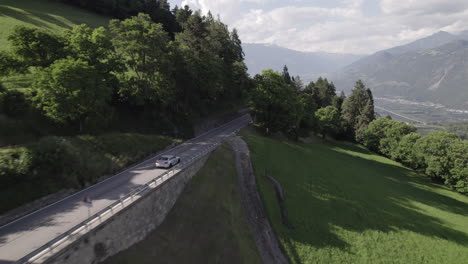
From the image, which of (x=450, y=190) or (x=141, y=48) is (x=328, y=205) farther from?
(x=450, y=190)

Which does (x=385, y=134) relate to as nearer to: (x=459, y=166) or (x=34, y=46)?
(x=459, y=166)

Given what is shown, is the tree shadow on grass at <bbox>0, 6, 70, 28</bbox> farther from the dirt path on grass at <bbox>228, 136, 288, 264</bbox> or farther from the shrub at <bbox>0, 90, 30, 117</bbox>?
the dirt path on grass at <bbox>228, 136, 288, 264</bbox>

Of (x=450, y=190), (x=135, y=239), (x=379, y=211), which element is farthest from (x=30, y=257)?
(x=450, y=190)

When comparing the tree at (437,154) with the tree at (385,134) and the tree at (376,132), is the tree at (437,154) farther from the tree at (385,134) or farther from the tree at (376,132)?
the tree at (376,132)

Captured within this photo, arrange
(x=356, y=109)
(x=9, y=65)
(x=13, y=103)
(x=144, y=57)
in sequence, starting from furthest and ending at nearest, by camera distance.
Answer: (x=356, y=109) < (x=144, y=57) < (x=9, y=65) < (x=13, y=103)

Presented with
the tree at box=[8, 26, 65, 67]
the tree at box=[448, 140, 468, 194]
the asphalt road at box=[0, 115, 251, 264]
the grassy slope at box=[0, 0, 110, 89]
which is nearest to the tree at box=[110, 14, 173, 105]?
the tree at box=[8, 26, 65, 67]

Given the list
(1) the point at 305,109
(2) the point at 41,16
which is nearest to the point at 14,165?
(2) the point at 41,16
